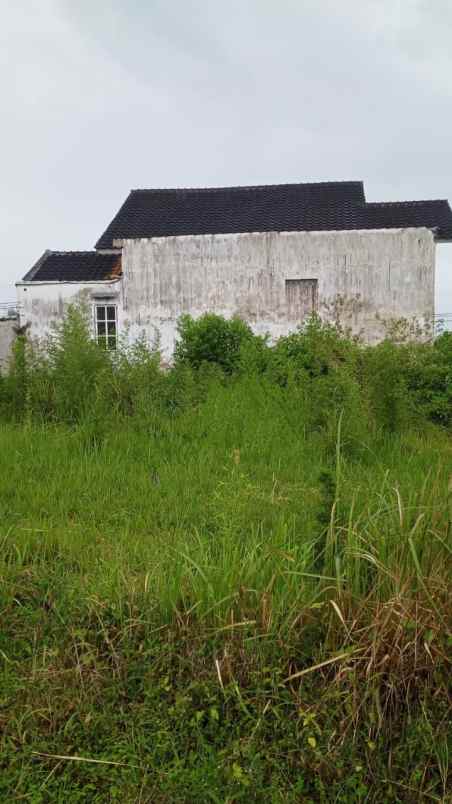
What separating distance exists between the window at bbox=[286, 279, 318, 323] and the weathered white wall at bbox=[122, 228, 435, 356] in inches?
6.3

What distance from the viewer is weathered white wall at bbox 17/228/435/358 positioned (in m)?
15.6

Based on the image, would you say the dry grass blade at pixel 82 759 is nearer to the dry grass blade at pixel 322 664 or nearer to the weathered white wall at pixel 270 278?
the dry grass blade at pixel 322 664

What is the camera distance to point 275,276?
15938mm

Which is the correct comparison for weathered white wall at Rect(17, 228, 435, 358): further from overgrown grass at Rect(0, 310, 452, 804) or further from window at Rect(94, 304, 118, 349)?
overgrown grass at Rect(0, 310, 452, 804)

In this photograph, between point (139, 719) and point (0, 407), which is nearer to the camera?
point (139, 719)

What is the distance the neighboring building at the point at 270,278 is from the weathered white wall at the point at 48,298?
0.03 m

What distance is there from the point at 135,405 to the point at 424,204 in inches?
569

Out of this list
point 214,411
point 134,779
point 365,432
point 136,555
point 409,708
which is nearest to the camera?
point 134,779

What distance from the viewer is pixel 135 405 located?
6641 mm

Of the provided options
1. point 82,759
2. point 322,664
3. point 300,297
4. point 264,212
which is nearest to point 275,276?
point 300,297

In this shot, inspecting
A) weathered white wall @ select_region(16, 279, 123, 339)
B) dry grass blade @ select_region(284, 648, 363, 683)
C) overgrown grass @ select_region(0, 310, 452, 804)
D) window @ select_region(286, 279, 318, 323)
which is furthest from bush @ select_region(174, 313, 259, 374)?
dry grass blade @ select_region(284, 648, 363, 683)

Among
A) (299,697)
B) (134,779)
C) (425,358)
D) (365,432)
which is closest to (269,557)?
(299,697)

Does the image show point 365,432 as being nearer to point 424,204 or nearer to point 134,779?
point 134,779

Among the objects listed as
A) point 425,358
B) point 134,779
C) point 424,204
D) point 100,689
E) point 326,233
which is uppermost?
point 424,204
